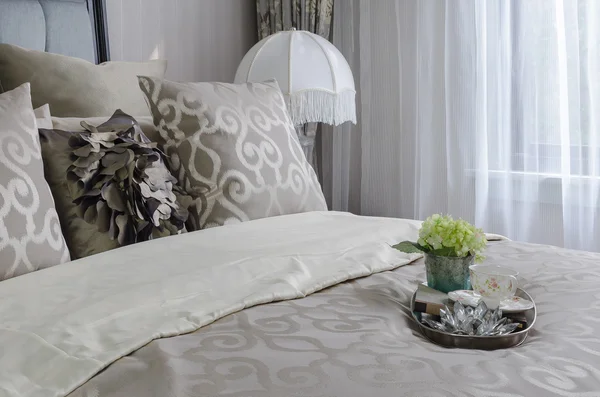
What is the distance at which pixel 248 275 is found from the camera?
3.80 ft

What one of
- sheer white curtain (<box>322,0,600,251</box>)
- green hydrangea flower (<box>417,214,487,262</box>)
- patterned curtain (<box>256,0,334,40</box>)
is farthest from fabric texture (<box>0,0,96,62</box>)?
green hydrangea flower (<box>417,214,487,262</box>)

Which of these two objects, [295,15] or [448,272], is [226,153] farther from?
[295,15]

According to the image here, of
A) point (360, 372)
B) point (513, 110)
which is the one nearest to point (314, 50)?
point (513, 110)

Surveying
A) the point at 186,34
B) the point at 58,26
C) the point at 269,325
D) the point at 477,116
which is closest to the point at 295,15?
the point at 186,34

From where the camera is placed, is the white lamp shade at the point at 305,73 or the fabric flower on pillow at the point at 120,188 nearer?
the fabric flower on pillow at the point at 120,188

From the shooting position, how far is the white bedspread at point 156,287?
0.81 m

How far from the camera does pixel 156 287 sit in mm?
1056

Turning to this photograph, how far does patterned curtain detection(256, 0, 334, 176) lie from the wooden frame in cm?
98

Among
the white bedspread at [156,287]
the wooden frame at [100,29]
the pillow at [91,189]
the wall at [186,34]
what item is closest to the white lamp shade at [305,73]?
the wall at [186,34]

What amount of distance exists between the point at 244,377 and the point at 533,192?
2.06 meters

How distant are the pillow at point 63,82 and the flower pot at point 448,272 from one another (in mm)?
1165

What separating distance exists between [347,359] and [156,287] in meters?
0.39

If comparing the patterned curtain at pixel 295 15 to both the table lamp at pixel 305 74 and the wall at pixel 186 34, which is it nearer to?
the wall at pixel 186 34

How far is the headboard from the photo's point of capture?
6.37 ft
